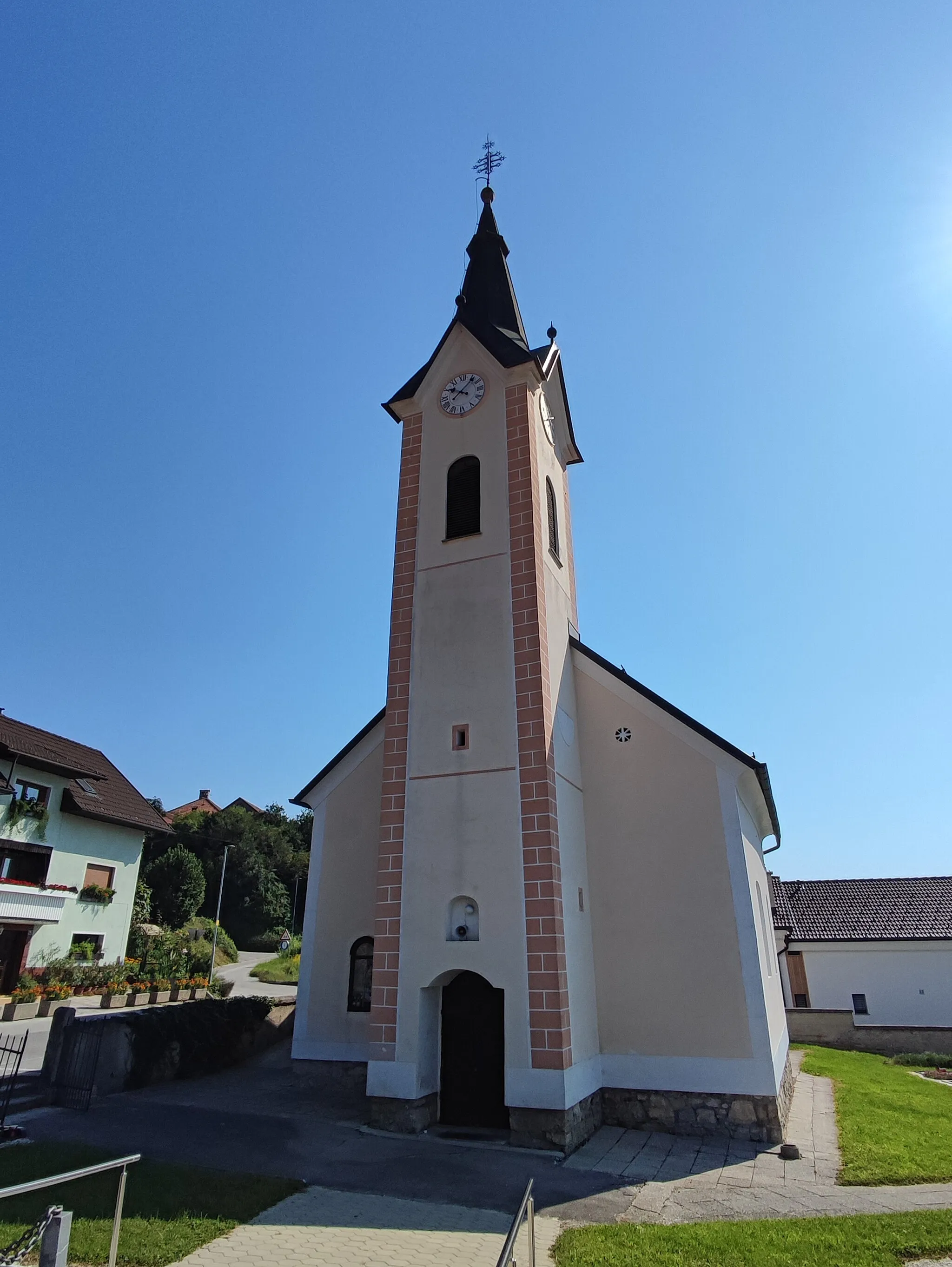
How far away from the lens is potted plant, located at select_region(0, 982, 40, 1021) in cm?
2152

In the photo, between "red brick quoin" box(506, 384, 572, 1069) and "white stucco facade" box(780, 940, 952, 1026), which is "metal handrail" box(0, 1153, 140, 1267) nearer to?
"red brick quoin" box(506, 384, 572, 1069)

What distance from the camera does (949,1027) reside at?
25672mm

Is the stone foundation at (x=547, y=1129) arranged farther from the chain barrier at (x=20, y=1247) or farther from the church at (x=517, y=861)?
the chain barrier at (x=20, y=1247)

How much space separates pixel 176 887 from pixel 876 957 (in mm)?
39679

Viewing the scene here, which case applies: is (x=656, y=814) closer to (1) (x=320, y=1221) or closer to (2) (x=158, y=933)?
(1) (x=320, y=1221)

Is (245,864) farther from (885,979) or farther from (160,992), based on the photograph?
(885,979)

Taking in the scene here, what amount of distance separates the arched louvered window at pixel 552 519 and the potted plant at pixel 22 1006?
20.2 m

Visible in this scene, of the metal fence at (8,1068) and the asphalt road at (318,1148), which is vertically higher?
the metal fence at (8,1068)

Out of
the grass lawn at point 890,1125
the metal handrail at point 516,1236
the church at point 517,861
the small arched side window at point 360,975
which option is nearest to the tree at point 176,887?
the church at point 517,861

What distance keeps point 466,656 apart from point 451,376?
22.8ft

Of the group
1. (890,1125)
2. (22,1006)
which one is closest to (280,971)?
(22,1006)

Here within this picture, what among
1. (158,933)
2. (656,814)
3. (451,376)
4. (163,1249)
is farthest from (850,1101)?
(158,933)

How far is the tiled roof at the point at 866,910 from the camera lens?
29.6 m

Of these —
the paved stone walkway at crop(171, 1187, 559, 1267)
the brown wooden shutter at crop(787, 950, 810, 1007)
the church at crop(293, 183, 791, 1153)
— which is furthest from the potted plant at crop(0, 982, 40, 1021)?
the brown wooden shutter at crop(787, 950, 810, 1007)
